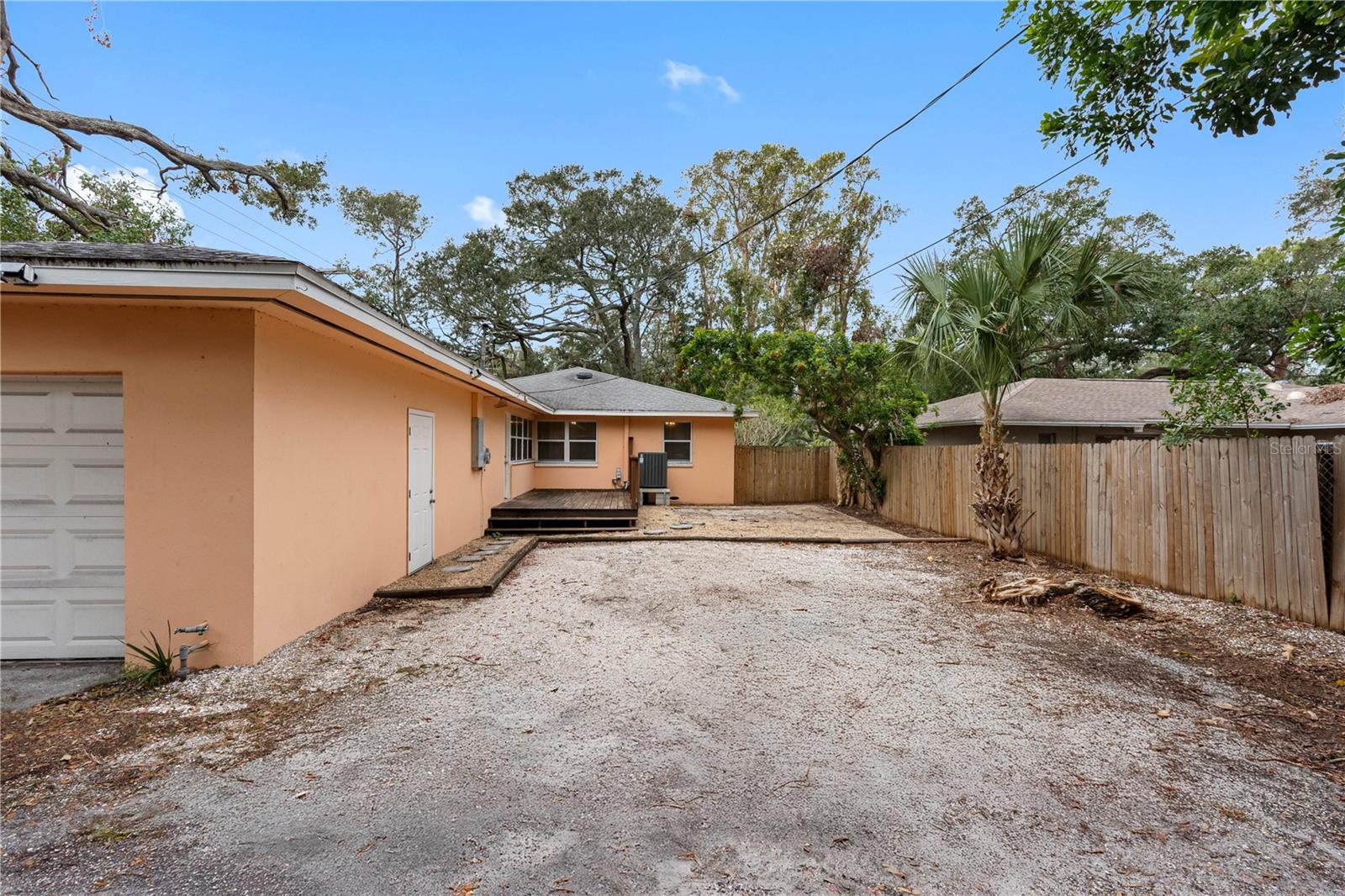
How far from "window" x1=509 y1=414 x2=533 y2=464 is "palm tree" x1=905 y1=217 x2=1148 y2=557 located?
27.1 feet

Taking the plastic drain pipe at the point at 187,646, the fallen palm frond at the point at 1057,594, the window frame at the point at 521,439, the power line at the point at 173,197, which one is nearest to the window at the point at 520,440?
the window frame at the point at 521,439

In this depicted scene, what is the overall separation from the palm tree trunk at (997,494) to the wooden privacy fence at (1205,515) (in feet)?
1.71

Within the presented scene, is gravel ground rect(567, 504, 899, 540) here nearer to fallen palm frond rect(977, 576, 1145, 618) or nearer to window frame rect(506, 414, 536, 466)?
window frame rect(506, 414, 536, 466)

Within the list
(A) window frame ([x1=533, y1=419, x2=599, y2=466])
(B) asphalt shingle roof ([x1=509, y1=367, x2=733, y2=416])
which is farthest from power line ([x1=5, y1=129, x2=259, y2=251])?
(A) window frame ([x1=533, y1=419, x2=599, y2=466])

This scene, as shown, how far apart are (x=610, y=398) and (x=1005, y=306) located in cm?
990

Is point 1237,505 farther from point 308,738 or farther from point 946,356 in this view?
point 308,738

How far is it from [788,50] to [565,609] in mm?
9977

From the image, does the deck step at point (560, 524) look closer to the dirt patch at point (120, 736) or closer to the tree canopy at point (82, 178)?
the dirt patch at point (120, 736)

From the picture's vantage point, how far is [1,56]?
867 cm

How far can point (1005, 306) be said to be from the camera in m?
7.20

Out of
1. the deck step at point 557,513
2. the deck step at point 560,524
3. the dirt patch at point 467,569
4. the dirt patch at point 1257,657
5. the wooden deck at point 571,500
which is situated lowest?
the dirt patch at point 1257,657

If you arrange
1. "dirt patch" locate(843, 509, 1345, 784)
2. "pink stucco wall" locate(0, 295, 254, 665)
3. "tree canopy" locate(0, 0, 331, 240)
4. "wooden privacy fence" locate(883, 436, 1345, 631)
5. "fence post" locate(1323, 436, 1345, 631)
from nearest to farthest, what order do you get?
"dirt patch" locate(843, 509, 1345, 784), "pink stucco wall" locate(0, 295, 254, 665), "fence post" locate(1323, 436, 1345, 631), "wooden privacy fence" locate(883, 436, 1345, 631), "tree canopy" locate(0, 0, 331, 240)

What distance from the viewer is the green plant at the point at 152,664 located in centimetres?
379

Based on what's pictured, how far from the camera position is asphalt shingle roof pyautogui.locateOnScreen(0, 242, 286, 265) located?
3316 mm
